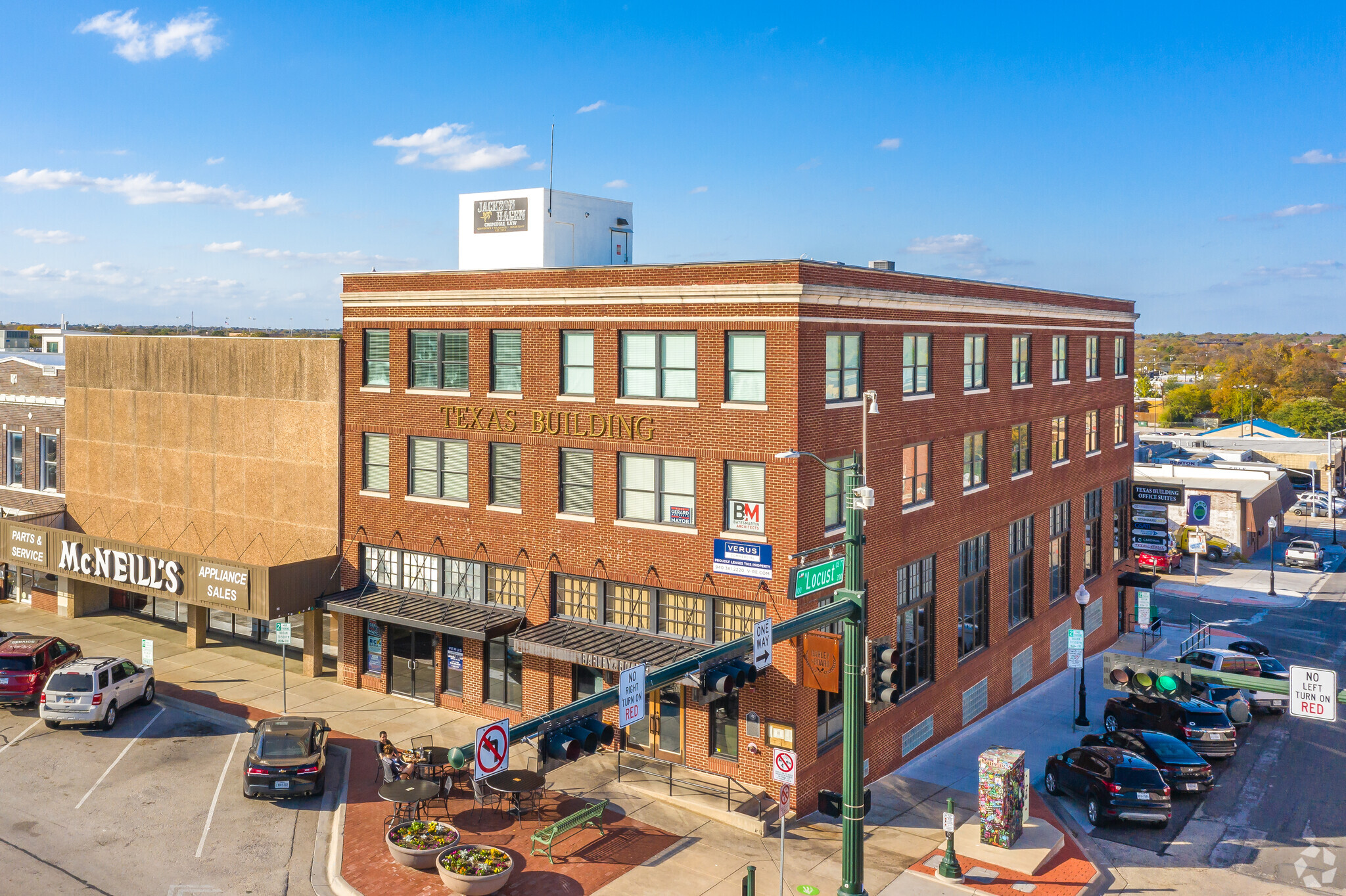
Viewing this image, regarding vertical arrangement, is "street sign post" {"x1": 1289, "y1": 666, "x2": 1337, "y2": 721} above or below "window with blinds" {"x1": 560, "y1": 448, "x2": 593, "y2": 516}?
below

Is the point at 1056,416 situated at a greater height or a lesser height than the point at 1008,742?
greater

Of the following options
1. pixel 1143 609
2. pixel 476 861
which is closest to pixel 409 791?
pixel 476 861

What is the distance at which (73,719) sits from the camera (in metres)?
28.3

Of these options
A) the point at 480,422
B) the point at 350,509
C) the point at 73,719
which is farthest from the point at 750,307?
the point at 73,719

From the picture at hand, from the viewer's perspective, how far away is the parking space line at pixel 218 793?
70.8ft

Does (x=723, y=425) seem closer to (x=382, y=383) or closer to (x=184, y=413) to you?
(x=382, y=383)

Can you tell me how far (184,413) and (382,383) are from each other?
35.1ft

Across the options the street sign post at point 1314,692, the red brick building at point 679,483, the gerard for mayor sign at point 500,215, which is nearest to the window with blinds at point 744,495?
the red brick building at point 679,483

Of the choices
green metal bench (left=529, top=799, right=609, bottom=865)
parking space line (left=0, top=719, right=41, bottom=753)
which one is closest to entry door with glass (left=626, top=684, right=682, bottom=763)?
green metal bench (left=529, top=799, right=609, bottom=865)

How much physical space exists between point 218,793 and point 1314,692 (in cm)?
2369

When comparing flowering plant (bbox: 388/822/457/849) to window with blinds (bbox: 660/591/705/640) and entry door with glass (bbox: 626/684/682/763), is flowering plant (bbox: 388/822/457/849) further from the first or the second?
window with blinds (bbox: 660/591/705/640)

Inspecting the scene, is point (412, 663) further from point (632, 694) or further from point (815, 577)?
point (815, 577)

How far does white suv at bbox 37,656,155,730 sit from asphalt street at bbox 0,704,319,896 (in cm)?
50

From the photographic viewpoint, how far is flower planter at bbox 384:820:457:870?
67.4ft
